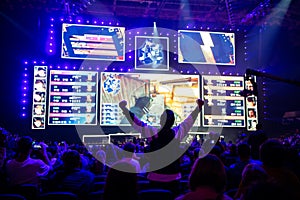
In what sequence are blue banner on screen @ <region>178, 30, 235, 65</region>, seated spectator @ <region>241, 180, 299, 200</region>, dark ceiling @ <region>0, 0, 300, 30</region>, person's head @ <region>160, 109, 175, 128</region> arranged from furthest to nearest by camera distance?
1. blue banner on screen @ <region>178, 30, 235, 65</region>
2. dark ceiling @ <region>0, 0, 300, 30</region>
3. person's head @ <region>160, 109, 175, 128</region>
4. seated spectator @ <region>241, 180, 299, 200</region>

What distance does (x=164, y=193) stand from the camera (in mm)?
2848

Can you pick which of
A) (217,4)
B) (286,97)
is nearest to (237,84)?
(286,97)

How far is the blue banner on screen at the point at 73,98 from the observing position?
11305 mm

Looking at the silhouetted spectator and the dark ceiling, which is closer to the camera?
the silhouetted spectator

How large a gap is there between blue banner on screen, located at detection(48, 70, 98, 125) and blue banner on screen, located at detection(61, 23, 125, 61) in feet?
2.51

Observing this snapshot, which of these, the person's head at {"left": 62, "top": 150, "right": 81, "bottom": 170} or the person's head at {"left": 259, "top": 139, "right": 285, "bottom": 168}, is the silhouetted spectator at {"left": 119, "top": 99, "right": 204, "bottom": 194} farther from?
the person's head at {"left": 259, "top": 139, "right": 285, "bottom": 168}

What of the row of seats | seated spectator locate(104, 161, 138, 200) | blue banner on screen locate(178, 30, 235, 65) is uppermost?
blue banner on screen locate(178, 30, 235, 65)

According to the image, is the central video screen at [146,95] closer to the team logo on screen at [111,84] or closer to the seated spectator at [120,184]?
the team logo on screen at [111,84]

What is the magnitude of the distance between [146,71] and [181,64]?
1.52 m

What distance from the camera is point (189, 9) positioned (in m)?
12.9

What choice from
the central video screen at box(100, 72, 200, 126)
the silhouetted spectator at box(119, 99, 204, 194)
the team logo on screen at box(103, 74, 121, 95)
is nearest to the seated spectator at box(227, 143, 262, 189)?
the silhouetted spectator at box(119, 99, 204, 194)

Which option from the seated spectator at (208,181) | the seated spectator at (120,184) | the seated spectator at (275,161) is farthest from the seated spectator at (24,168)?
the seated spectator at (275,161)

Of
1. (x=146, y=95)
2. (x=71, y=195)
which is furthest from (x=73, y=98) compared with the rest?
(x=71, y=195)

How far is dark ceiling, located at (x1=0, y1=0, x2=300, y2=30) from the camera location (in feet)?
39.4
